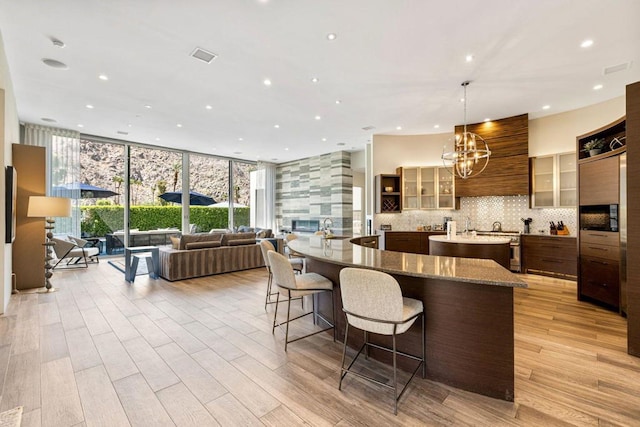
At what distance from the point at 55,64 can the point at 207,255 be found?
3.66m

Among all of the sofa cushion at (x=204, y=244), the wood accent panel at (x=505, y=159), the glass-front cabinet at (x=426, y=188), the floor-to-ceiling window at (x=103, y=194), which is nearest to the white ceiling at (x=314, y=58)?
the wood accent panel at (x=505, y=159)

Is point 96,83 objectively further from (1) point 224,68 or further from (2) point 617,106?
(2) point 617,106

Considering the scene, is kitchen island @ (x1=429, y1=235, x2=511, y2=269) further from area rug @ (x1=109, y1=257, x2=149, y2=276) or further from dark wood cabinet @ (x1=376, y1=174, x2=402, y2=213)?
area rug @ (x1=109, y1=257, x2=149, y2=276)

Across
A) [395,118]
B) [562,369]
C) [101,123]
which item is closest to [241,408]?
[562,369]

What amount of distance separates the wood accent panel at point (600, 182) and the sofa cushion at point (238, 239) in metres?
5.84

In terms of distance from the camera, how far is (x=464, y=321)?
2.12m

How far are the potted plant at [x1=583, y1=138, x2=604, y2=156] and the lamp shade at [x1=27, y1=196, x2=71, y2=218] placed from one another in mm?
7990

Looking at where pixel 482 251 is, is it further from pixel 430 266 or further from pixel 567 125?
pixel 567 125

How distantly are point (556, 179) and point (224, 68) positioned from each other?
6.34 m

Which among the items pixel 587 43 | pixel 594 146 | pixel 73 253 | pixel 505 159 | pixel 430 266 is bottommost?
pixel 73 253

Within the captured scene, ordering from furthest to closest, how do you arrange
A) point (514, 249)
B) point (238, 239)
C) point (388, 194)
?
point (388, 194) < point (238, 239) < point (514, 249)

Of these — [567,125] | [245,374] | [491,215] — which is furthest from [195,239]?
[567,125]

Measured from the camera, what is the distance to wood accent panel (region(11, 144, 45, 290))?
15.8ft

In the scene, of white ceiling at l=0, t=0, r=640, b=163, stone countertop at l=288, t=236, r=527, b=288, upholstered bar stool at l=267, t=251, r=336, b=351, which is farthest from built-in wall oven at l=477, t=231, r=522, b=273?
upholstered bar stool at l=267, t=251, r=336, b=351
